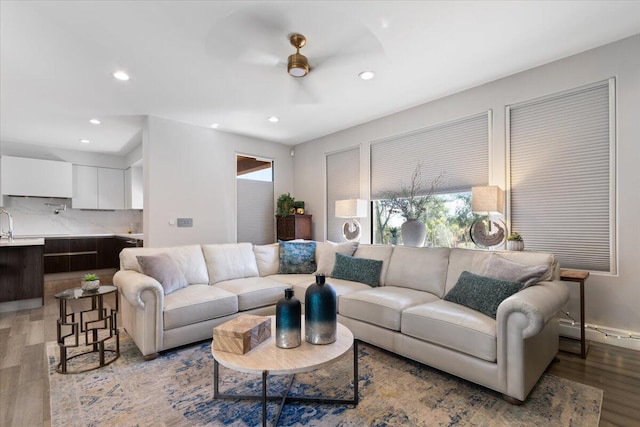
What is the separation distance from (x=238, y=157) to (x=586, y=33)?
15.6ft

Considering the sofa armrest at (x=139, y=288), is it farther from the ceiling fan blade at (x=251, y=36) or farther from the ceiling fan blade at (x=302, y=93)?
the ceiling fan blade at (x=302, y=93)

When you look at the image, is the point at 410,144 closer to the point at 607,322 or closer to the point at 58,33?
the point at 607,322

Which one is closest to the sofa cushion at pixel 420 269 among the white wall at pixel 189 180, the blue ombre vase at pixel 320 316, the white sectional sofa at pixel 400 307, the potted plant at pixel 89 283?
the white sectional sofa at pixel 400 307

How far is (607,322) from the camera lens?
9.20 feet

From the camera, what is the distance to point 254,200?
18.8 feet

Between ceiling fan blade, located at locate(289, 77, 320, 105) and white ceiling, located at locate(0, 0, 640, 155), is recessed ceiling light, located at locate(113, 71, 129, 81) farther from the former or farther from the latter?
ceiling fan blade, located at locate(289, 77, 320, 105)

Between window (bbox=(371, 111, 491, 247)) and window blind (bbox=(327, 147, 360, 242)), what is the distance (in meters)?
0.37

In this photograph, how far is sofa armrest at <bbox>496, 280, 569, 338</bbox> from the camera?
1.85 m

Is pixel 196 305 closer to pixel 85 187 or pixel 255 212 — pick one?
pixel 255 212

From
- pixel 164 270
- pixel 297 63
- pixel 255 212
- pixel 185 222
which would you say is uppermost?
pixel 297 63

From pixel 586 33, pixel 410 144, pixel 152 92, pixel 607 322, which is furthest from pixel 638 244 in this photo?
pixel 152 92

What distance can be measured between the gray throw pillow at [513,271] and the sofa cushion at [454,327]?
1.27ft

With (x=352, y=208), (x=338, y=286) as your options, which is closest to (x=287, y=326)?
(x=338, y=286)

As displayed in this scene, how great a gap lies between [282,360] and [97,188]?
22.8 feet
